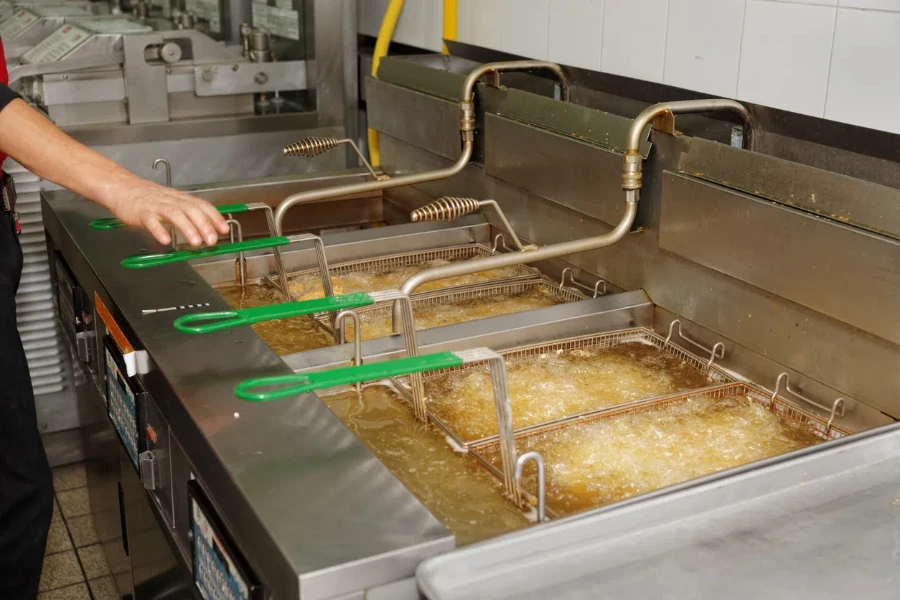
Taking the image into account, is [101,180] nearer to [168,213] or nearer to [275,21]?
[168,213]

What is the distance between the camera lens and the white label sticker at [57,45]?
2.79 m

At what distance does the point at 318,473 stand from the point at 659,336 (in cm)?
84

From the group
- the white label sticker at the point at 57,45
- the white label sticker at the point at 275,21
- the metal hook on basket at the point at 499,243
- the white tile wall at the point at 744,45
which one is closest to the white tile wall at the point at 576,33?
the white tile wall at the point at 744,45

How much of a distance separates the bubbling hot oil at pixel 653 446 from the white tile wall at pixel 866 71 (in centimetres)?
47

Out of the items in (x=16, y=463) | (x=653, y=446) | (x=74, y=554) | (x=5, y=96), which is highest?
(x=5, y=96)

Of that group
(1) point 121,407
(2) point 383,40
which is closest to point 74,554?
(1) point 121,407

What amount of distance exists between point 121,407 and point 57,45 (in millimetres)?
1595

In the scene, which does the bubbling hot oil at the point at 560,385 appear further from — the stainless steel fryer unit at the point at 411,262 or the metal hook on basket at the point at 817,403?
the stainless steel fryer unit at the point at 411,262

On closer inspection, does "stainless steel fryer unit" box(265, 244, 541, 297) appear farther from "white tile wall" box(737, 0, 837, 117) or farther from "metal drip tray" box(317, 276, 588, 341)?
"white tile wall" box(737, 0, 837, 117)

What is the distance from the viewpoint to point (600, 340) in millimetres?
1714

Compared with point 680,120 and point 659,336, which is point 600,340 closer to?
point 659,336

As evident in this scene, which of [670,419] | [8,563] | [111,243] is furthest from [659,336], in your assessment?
[8,563]

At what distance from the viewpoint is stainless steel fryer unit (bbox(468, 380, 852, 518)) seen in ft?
4.47

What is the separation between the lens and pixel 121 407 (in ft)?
5.59
